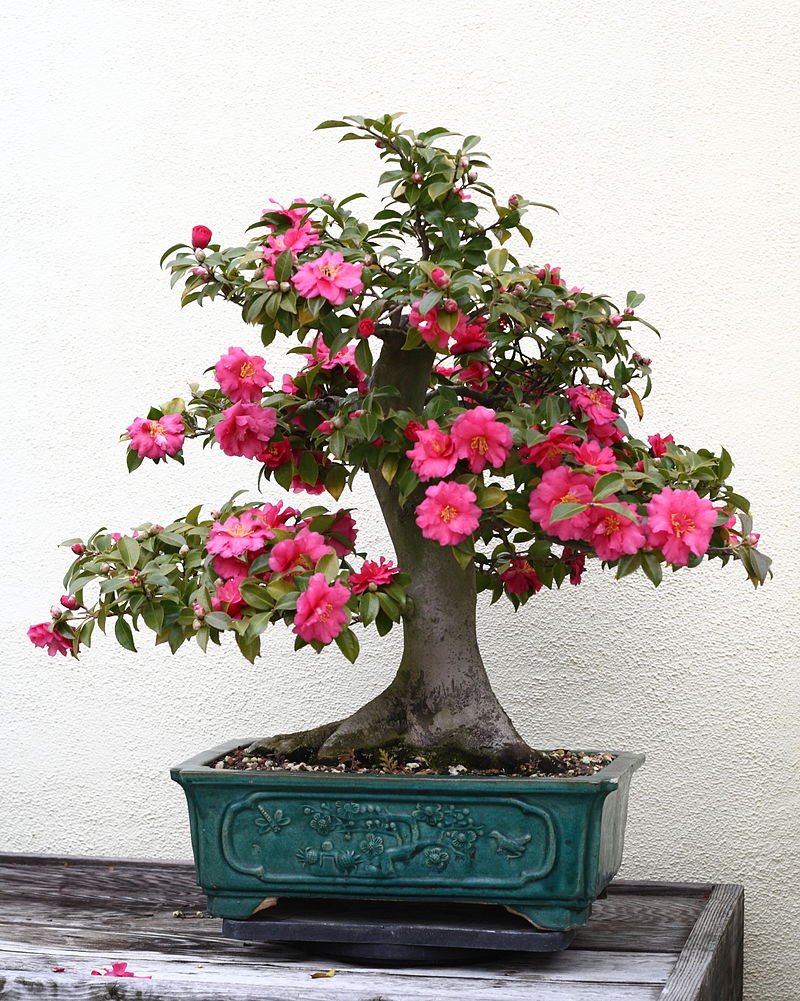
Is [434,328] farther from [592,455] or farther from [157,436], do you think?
[157,436]

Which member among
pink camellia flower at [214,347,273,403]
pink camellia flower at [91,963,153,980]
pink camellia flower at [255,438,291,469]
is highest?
pink camellia flower at [214,347,273,403]


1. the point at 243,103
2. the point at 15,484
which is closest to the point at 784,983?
the point at 15,484

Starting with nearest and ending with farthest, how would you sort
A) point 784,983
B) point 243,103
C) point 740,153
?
point 784,983
point 740,153
point 243,103

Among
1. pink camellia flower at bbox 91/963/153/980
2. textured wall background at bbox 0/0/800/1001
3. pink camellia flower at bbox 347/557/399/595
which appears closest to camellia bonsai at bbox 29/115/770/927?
pink camellia flower at bbox 347/557/399/595

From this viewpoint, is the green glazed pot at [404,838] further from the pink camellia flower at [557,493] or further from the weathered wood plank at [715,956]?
the pink camellia flower at [557,493]

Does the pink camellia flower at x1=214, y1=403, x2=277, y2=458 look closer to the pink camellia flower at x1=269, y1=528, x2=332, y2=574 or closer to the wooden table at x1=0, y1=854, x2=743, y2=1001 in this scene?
the pink camellia flower at x1=269, y1=528, x2=332, y2=574

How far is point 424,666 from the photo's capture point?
1.29 metres

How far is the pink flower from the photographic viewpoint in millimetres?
1143

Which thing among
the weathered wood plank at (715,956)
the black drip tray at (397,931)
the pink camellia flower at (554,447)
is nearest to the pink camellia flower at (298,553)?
the pink camellia flower at (554,447)

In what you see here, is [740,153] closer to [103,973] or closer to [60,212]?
[60,212]

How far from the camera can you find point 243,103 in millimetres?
1811

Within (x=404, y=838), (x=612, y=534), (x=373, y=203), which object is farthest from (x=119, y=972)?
(x=373, y=203)

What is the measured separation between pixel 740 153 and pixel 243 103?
0.74m

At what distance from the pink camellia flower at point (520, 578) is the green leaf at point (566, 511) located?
31 centimetres
